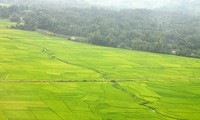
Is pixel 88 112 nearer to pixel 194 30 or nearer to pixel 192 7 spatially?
pixel 194 30

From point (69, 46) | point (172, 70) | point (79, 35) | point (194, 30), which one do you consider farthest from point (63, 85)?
point (194, 30)

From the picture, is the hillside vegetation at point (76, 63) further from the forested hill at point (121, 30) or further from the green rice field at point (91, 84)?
the forested hill at point (121, 30)

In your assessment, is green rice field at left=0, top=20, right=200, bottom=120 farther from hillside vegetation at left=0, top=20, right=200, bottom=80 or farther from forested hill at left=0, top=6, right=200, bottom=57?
forested hill at left=0, top=6, right=200, bottom=57

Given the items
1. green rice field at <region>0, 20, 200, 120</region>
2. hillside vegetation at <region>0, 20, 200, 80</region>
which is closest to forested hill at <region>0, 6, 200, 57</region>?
hillside vegetation at <region>0, 20, 200, 80</region>

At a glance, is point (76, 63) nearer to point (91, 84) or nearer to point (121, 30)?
point (91, 84)

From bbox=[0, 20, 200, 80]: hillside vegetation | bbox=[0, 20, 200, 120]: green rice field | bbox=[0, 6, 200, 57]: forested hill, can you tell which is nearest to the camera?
bbox=[0, 20, 200, 120]: green rice field

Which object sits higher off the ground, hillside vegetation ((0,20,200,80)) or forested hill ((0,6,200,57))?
forested hill ((0,6,200,57))

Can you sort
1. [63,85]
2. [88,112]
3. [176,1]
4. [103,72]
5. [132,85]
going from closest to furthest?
[88,112] < [63,85] < [132,85] < [103,72] < [176,1]

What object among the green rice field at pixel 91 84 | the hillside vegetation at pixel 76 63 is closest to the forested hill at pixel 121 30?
the hillside vegetation at pixel 76 63
